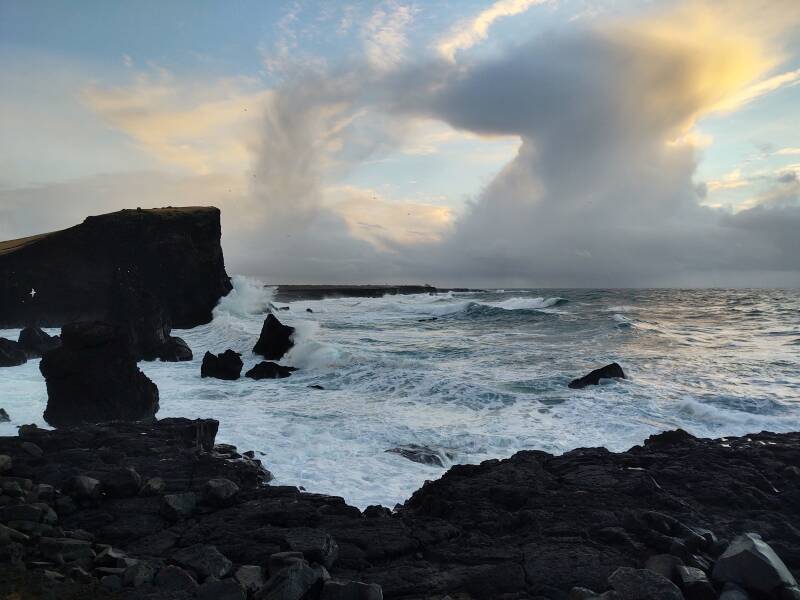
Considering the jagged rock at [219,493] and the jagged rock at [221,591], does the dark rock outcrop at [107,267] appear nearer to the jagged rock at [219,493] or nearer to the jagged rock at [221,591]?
the jagged rock at [219,493]

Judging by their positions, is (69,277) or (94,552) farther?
(69,277)

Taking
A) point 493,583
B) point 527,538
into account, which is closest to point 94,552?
point 493,583

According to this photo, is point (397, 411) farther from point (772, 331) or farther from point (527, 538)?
point (772, 331)

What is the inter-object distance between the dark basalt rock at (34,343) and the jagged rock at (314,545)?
20.7 m

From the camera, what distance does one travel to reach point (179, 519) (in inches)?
262

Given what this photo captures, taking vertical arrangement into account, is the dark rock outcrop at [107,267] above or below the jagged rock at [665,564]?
above

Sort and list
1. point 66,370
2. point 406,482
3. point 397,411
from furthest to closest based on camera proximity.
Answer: point 397,411, point 66,370, point 406,482

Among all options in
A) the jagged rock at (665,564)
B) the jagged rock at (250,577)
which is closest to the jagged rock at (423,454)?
the jagged rock at (665,564)

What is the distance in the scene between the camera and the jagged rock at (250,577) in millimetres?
4859

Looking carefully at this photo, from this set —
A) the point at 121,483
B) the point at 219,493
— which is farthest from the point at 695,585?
the point at 121,483

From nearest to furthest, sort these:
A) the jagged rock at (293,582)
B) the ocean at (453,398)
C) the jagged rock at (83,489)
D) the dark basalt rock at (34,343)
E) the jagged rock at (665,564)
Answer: the jagged rock at (293,582)
the jagged rock at (665,564)
the jagged rock at (83,489)
the ocean at (453,398)
the dark basalt rock at (34,343)

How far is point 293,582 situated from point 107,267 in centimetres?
3851

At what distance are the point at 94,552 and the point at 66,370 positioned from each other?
938cm

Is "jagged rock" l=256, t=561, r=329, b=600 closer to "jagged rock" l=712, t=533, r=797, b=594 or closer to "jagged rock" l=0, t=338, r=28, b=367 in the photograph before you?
"jagged rock" l=712, t=533, r=797, b=594
